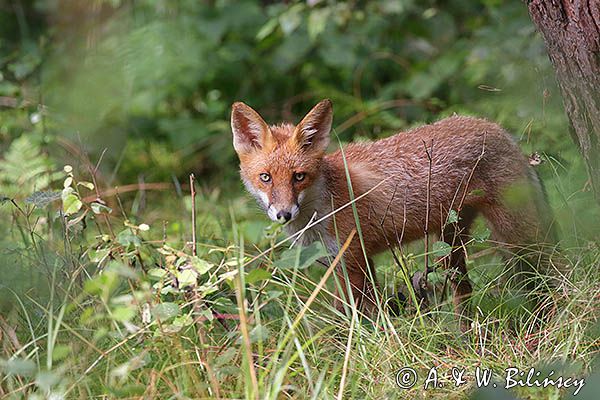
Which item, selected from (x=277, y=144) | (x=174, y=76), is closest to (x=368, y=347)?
(x=277, y=144)

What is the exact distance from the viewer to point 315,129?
5391 millimetres

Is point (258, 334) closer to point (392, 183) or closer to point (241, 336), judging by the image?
point (241, 336)

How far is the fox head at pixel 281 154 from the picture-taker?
525 cm

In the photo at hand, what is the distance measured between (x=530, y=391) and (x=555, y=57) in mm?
1999

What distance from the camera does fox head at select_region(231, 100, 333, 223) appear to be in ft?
17.2

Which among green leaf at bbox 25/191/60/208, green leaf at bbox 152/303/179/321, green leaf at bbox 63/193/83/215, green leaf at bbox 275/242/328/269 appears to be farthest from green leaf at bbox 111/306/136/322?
green leaf at bbox 25/191/60/208

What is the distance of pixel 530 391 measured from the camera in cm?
368

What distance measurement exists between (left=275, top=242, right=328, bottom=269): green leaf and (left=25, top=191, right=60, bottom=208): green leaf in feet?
4.55

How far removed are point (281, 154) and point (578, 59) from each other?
5.90 ft

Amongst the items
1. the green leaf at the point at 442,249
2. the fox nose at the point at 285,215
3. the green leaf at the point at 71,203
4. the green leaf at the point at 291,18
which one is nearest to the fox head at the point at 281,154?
the fox nose at the point at 285,215

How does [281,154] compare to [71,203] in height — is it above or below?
below

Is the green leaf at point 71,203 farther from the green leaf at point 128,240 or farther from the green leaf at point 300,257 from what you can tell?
the green leaf at point 300,257

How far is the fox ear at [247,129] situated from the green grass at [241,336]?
1.00 metres

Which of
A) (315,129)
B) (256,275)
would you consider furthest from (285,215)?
(256,275)
